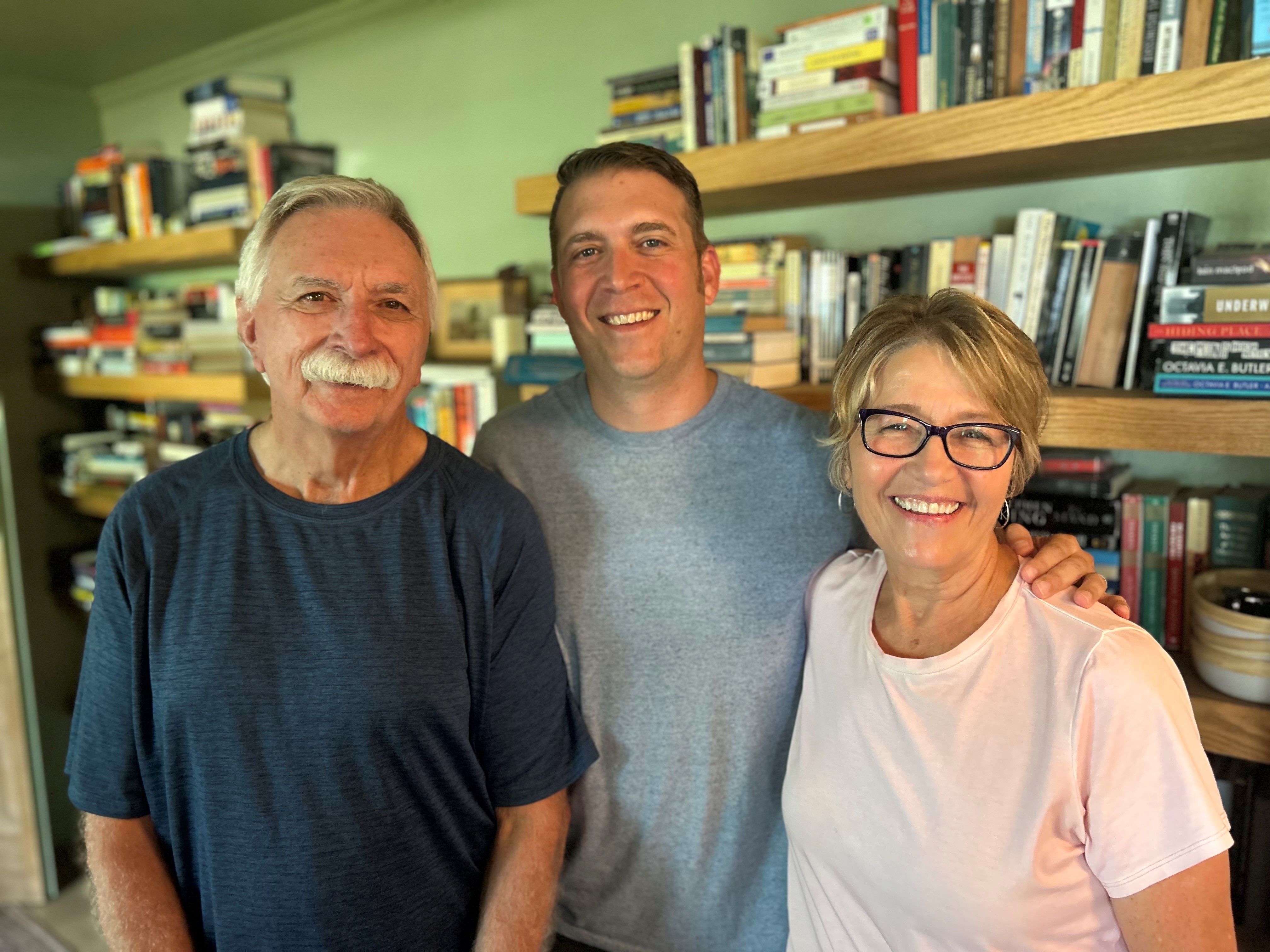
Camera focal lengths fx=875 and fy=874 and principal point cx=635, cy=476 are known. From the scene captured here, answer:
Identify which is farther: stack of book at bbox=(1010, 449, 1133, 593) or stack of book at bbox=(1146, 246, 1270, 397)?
stack of book at bbox=(1010, 449, 1133, 593)

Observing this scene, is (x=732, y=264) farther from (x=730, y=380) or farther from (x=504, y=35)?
(x=504, y=35)

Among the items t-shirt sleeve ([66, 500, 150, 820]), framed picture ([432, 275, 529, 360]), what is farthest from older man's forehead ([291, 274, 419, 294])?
framed picture ([432, 275, 529, 360])

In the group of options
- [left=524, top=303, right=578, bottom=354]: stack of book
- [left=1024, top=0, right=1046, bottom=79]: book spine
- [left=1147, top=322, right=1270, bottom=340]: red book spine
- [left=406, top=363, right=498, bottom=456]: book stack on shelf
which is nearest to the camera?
[left=1147, top=322, right=1270, bottom=340]: red book spine

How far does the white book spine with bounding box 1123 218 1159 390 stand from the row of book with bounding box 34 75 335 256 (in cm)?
224

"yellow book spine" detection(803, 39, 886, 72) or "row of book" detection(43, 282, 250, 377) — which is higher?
"yellow book spine" detection(803, 39, 886, 72)

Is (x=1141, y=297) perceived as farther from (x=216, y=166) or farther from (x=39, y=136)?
(x=39, y=136)

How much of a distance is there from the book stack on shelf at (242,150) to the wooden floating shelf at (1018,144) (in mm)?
1289

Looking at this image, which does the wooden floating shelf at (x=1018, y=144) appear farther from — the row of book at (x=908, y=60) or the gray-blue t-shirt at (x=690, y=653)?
the gray-blue t-shirt at (x=690, y=653)

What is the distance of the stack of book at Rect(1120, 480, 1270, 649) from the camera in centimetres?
140

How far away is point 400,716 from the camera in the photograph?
1098mm

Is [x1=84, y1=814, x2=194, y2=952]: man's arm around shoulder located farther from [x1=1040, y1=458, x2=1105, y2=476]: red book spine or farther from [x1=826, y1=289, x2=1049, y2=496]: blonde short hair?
[x1=1040, y1=458, x2=1105, y2=476]: red book spine

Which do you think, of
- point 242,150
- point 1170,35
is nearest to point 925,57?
point 1170,35

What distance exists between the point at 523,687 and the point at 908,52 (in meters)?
1.22

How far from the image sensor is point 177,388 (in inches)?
110
